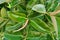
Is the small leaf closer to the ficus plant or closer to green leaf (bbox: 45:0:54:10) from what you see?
the ficus plant

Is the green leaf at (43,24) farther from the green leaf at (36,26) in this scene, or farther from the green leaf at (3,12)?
the green leaf at (3,12)

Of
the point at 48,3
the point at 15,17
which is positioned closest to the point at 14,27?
the point at 15,17

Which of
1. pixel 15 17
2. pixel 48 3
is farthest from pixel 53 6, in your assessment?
pixel 15 17

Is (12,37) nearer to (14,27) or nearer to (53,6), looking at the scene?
(14,27)

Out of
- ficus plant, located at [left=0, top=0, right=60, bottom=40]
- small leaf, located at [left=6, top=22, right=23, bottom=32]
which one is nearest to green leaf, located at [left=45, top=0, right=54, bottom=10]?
ficus plant, located at [left=0, top=0, right=60, bottom=40]

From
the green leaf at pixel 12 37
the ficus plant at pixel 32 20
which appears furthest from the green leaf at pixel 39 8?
the green leaf at pixel 12 37

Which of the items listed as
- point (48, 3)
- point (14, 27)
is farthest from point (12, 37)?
point (48, 3)

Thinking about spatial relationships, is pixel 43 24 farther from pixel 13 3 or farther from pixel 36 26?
pixel 13 3

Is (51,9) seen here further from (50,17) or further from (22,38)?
(22,38)

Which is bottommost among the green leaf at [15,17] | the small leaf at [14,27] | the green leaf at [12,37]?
the green leaf at [12,37]
